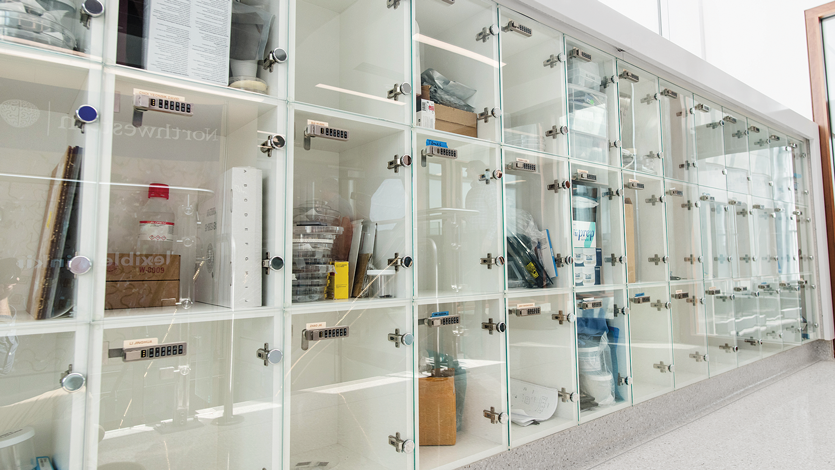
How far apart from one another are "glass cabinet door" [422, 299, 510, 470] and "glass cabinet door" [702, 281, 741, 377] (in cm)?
189

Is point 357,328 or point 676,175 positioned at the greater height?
point 676,175

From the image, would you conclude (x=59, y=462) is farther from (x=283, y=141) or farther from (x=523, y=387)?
(x=523, y=387)

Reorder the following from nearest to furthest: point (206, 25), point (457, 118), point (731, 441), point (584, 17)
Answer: point (206, 25) < point (457, 118) < point (584, 17) < point (731, 441)

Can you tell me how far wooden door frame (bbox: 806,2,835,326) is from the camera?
4418 mm

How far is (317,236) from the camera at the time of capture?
1491 millimetres

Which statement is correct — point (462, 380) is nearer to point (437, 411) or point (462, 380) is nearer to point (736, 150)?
point (437, 411)

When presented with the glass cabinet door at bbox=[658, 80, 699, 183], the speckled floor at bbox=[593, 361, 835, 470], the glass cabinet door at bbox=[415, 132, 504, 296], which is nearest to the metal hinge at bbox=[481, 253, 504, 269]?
the glass cabinet door at bbox=[415, 132, 504, 296]

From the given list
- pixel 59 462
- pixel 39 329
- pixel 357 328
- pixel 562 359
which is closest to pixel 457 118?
pixel 357 328

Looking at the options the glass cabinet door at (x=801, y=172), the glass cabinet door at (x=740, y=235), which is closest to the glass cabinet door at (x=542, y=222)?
the glass cabinet door at (x=740, y=235)

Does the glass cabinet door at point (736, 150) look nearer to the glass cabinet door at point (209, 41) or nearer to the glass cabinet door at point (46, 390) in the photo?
the glass cabinet door at point (209, 41)

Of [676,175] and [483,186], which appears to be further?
[676,175]

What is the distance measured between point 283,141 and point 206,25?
0.36m

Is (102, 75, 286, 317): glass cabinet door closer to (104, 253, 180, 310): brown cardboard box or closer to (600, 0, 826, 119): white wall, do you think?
(104, 253, 180, 310): brown cardboard box

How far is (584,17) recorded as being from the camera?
2188 millimetres
